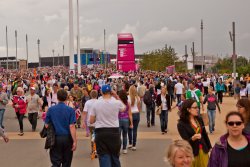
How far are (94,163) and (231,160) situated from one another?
6.71 m

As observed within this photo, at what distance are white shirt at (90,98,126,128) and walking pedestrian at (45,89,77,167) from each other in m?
0.44

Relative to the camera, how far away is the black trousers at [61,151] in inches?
355

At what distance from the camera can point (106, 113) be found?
367 inches

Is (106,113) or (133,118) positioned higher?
(106,113)

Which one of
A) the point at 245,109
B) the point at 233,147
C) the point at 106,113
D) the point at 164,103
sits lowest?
the point at 164,103

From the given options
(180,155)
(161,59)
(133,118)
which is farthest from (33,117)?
(161,59)

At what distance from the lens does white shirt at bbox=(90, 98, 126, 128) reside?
928cm

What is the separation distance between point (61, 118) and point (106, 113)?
766mm

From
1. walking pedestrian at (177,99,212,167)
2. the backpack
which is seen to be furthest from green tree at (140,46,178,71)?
walking pedestrian at (177,99,212,167)

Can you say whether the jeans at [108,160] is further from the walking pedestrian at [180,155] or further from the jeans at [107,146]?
the walking pedestrian at [180,155]

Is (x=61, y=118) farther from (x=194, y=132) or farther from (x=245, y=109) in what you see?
(x=245, y=109)

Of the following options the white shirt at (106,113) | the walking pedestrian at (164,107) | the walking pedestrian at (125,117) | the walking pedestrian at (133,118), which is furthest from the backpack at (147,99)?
the white shirt at (106,113)

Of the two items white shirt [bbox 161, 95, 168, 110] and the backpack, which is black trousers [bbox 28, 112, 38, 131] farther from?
white shirt [bbox 161, 95, 168, 110]

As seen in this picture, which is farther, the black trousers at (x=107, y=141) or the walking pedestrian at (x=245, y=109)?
the black trousers at (x=107, y=141)
